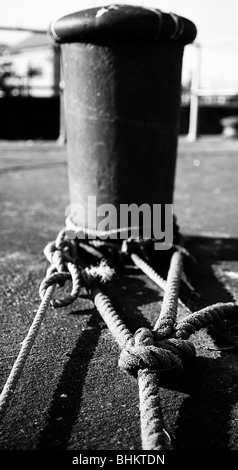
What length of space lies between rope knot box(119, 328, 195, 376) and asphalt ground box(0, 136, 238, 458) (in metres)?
0.06

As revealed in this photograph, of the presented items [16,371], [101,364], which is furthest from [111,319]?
[16,371]

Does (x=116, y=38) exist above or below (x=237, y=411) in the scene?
above

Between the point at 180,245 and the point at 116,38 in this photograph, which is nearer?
the point at 116,38

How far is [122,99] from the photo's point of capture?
2.04 meters

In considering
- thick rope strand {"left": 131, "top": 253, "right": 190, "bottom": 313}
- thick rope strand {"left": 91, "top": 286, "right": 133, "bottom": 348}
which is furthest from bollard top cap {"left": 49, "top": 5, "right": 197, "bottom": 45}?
thick rope strand {"left": 91, "top": 286, "right": 133, "bottom": 348}

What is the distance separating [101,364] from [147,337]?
0.61ft

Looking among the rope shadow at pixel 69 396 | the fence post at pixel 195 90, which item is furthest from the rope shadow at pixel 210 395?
the fence post at pixel 195 90

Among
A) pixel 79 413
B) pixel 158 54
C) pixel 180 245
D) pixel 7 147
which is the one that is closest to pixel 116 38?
pixel 158 54

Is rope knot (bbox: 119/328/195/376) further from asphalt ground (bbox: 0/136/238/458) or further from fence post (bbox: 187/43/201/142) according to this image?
fence post (bbox: 187/43/201/142)

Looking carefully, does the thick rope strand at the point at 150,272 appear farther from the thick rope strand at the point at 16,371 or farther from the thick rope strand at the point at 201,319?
the thick rope strand at the point at 16,371

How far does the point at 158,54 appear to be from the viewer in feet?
6.67
